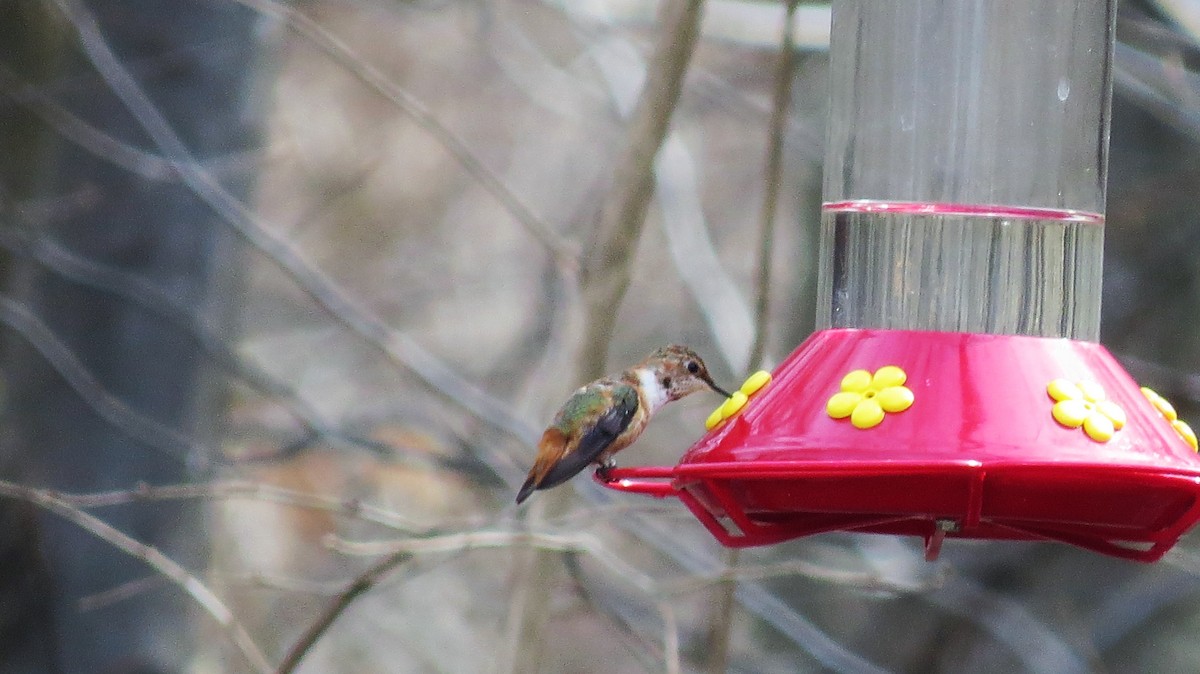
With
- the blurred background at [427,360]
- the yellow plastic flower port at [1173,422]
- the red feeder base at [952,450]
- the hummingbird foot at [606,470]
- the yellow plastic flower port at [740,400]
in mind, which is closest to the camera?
the red feeder base at [952,450]

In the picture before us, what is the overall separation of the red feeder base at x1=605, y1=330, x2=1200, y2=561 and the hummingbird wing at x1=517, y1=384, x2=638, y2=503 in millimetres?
715

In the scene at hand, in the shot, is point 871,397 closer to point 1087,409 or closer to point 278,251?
point 1087,409

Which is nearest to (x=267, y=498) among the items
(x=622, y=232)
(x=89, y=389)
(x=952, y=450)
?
(x=622, y=232)

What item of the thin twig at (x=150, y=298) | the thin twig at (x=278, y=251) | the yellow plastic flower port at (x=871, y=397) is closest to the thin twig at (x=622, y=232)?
the thin twig at (x=278, y=251)

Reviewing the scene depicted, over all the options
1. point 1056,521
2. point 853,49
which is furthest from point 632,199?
point 1056,521

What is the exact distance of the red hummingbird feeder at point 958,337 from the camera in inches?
100

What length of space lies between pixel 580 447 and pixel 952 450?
1348 millimetres

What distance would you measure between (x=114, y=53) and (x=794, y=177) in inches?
144

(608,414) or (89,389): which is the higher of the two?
(608,414)

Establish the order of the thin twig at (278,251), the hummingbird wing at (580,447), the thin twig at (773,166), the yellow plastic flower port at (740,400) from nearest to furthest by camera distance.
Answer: the yellow plastic flower port at (740,400) → the hummingbird wing at (580,447) → the thin twig at (773,166) → the thin twig at (278,251)

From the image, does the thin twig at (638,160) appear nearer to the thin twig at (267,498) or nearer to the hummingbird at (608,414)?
the hummingbird at (608,414)

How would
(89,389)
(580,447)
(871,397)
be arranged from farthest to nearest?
(89,389) → (580,447) → (871,397)

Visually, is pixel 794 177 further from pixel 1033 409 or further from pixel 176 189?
pixel 1033 409

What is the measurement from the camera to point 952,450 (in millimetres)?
2518
